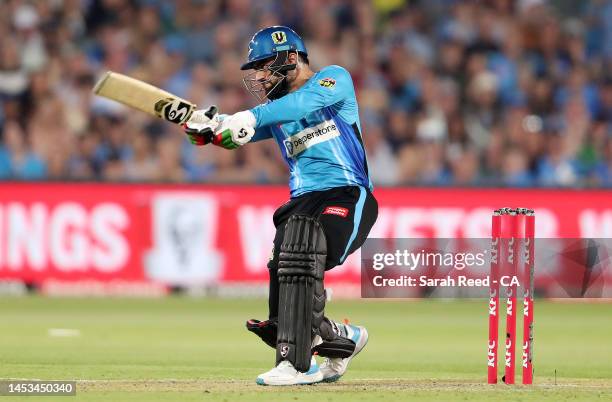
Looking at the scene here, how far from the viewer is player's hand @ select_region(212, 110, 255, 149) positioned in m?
7.68

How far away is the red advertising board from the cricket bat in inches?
301

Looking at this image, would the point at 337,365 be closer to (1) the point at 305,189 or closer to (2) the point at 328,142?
(1) the point at 305,189

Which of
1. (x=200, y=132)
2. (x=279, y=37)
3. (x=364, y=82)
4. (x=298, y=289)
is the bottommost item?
(x=298, y=289)

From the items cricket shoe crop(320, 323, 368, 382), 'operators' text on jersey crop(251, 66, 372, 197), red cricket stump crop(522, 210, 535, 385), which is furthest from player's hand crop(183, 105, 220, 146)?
red cricket stump crop(522, 210, 535, 385)

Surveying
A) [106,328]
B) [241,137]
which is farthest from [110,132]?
[241,137]

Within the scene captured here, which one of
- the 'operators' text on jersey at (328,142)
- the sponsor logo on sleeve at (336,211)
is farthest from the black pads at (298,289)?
the 'operators' text on jersey at (328,142)

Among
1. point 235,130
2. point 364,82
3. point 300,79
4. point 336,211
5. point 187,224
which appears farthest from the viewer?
point 364,82

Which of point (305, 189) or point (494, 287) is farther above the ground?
point (305, 189)

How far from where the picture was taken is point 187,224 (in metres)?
15.7

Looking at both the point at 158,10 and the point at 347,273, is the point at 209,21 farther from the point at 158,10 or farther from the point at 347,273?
the point at 347,273

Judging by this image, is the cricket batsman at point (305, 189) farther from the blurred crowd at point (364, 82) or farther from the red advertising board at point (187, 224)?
the blurred crowd at point (364, 82)

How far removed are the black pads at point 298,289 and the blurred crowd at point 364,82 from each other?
26.4 ft

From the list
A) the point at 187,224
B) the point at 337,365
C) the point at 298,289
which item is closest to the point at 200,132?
the point at 298,289

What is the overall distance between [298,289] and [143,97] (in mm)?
1372
